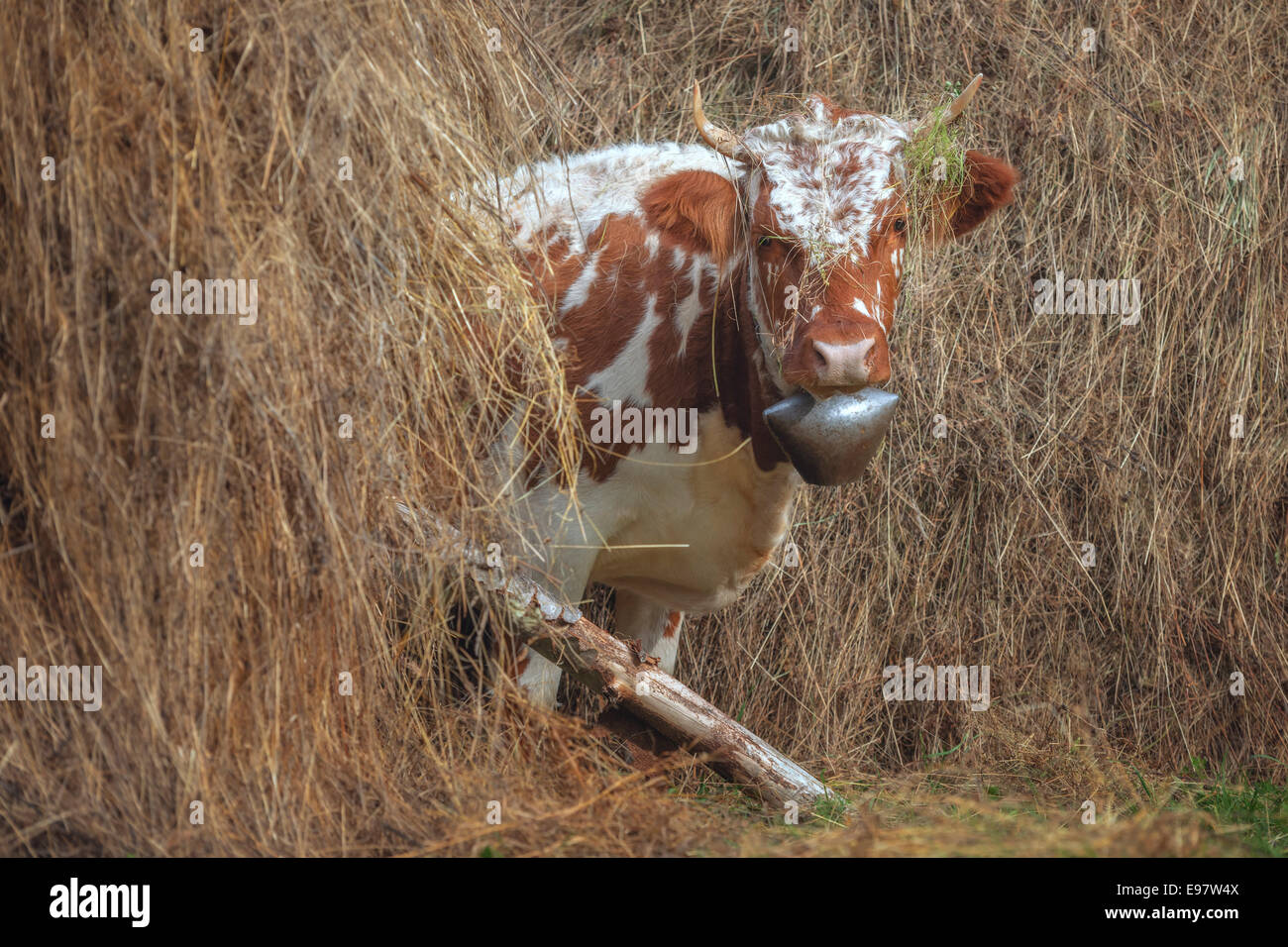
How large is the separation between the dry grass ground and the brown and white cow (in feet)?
1.16

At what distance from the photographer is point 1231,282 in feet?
16.0

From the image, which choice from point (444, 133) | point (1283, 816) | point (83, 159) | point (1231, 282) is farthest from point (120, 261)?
point (1231, 282)

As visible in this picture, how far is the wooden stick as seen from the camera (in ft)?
10.3

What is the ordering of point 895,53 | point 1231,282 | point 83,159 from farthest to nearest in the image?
point 895,53 → point 1231,282 → point 83,159

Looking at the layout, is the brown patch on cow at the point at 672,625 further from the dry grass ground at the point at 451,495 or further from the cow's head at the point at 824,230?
the cow's head at the point at 824,230

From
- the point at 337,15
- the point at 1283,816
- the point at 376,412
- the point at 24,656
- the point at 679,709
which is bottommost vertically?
the point at 1283,816

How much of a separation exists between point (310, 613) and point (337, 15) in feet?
4.47

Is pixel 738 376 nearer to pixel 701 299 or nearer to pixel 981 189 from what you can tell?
pixel 701 299

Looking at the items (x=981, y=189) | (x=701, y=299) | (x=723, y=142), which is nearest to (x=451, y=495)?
(x=701, y=299)

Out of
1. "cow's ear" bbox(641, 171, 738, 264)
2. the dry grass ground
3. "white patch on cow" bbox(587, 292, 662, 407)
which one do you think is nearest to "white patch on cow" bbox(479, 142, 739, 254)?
"cow's ear" bbox(641, 171, 738, 264)

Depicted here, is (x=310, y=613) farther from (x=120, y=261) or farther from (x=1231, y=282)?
(x=1231, y=282)

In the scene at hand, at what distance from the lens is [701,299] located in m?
3.76

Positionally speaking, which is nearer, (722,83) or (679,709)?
(679,709)

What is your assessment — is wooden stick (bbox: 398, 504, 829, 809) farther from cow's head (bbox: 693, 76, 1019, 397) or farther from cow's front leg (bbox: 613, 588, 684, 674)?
cow's head (bbox: 693, 76, 1019, 397)
